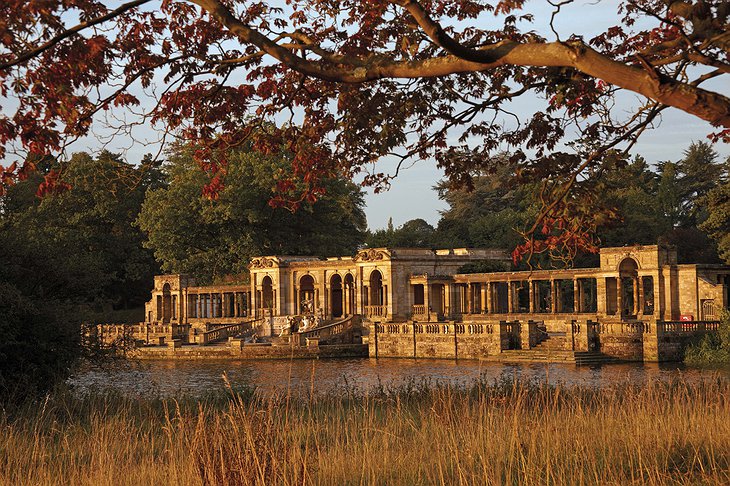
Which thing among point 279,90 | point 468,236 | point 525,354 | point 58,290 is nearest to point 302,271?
point 468,236

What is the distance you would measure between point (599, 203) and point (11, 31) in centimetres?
689

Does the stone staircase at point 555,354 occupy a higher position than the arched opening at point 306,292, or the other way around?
the arched opening at point 306,292

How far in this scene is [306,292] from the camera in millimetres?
76188

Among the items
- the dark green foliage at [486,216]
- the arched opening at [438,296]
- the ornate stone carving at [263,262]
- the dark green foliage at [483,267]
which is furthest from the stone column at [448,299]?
the ornate stone carving at [263,262]

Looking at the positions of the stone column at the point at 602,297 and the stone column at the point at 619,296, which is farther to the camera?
the stone column at the point at 602,297

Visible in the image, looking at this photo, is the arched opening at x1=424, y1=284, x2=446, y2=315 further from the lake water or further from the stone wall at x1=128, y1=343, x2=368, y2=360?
the lake water

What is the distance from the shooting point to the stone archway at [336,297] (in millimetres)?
73062

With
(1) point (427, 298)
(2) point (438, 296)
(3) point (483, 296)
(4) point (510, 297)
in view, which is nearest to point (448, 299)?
(2) point (438, 296)

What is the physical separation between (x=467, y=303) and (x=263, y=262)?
1629 centimetres

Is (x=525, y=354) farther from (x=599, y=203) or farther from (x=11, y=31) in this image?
(x=11, y=31)

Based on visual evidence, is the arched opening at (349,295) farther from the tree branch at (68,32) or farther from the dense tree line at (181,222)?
the tree branch at (68,32)

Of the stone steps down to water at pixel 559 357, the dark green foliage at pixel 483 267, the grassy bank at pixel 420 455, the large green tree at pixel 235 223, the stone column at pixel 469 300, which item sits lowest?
the stone steps down to water at pixel 559 357

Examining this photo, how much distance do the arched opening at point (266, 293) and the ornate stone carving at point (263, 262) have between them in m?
1.00

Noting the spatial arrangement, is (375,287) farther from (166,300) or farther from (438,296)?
(166,300)
